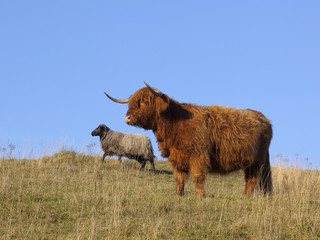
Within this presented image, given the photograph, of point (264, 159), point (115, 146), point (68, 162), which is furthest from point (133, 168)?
point (264, 159)

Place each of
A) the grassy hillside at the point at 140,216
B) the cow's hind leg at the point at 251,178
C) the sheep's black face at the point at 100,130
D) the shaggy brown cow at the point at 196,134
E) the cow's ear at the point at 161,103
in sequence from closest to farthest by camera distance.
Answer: the grassy hillside at the point at 140,216 → the shaggy brown cow at the point at 196,134 → the cow's ear at the point at 161,103 → the cow's hind leg at the point at 251,178 → the sheep's black face at the point at 100,130

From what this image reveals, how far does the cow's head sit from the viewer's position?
8.62 m

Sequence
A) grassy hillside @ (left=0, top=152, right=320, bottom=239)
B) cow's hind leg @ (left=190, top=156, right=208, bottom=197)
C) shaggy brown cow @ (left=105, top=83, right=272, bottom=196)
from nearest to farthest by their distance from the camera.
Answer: grassy hillside @ (left=0, top=152, right=320, bottom=239)
cow's hind leg @ (left=190, top=156, right=208, bottom=197)
shaggy brown cow @ (left=105, top=83, right=272, bottom=196)

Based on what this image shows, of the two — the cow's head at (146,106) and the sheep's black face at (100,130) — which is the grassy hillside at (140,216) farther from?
the sheep's black face at (100,130)

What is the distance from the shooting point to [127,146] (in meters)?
17.0

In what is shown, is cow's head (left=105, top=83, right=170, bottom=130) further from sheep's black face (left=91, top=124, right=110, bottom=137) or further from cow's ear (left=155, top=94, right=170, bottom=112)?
sheep's black face (left=91, top=124, right=110, bottom=137)

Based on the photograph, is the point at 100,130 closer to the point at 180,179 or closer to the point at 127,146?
the point at 127,146

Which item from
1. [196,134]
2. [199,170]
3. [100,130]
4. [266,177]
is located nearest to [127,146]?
[100,130]

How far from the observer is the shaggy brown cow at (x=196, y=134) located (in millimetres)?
8555

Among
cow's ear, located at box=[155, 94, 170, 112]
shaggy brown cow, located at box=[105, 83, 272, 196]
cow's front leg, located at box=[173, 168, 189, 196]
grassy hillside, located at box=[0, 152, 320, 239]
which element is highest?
cow's ear, located at box=[155, 94, 170, 112]

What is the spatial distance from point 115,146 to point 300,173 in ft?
23.6

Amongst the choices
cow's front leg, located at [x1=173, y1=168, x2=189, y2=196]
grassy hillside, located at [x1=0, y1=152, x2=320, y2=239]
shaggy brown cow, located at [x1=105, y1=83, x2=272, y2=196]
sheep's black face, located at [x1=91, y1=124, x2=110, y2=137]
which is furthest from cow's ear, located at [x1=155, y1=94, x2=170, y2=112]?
sheep's black face, located at [x1=91, y1=124, x2=110, y2=137]

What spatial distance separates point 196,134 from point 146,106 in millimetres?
1134

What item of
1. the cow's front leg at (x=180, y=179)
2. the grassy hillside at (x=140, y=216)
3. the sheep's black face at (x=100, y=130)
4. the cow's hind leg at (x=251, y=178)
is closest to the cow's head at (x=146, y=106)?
the cow's front leg at (x=180, y=179)
